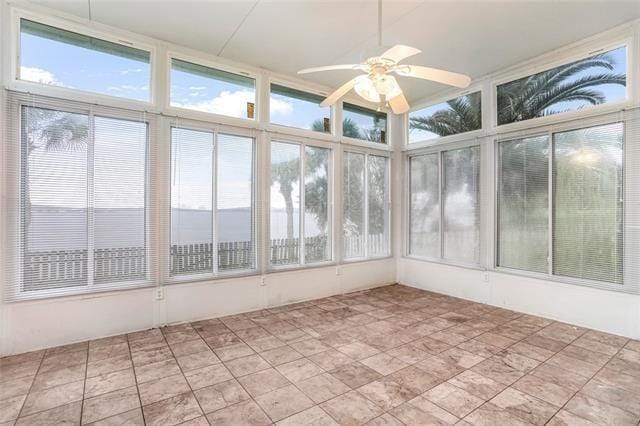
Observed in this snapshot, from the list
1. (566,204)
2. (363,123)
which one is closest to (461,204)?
(566,204)

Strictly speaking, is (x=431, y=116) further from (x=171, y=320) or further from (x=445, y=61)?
(x=171, y=320)

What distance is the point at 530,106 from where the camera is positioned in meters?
4.15

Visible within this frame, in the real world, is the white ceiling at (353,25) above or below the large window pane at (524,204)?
above

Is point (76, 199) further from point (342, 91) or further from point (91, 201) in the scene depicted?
point (342, 91)

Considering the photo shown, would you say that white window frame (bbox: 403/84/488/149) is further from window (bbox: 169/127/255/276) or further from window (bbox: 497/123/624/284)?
window (bbox: 169/127/255/276)

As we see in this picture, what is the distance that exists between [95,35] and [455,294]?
224 inches

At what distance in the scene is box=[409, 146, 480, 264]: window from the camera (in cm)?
477

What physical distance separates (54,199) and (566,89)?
5780 millimetres

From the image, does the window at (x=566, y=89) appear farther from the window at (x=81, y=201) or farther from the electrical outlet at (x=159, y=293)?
the electrical outlet at (x=159, y=293)

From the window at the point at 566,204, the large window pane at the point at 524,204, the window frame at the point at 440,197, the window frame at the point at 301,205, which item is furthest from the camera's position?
the window frame at the point at 440,197

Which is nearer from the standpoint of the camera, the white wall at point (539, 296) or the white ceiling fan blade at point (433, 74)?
the white ceiling fan blade at point (433, 74)

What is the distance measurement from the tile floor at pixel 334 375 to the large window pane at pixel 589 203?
75 cm

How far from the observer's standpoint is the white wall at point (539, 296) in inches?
134

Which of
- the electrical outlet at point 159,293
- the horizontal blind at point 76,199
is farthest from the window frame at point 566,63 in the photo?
the electrical outlet at point 159,293
